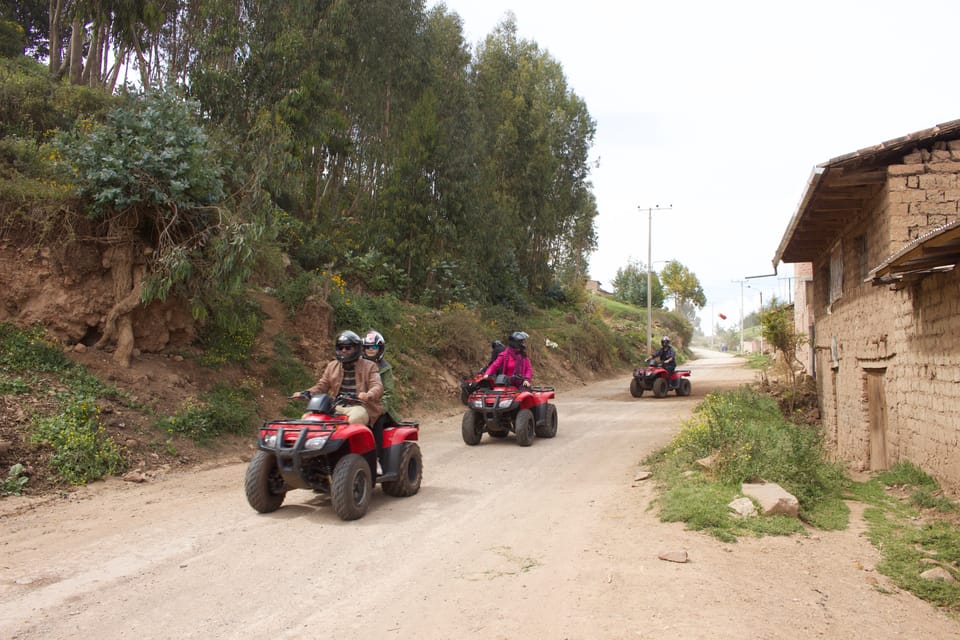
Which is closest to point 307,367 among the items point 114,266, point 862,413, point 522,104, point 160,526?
point 114,266

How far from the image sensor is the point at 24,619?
436cm

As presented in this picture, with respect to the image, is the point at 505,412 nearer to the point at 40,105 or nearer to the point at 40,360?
the point at 40,360

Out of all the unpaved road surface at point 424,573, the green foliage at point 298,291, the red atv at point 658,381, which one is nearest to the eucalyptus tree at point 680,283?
the red atv at point 658,381

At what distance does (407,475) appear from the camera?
26.0ft

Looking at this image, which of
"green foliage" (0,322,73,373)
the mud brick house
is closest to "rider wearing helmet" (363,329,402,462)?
the mud brick house

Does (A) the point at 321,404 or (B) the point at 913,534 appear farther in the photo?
(A) the point at 321,404

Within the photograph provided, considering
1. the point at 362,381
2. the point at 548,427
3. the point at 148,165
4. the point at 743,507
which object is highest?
the point at 148,165

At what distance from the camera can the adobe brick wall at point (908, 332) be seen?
304 inches

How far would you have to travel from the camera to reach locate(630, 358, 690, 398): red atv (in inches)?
863

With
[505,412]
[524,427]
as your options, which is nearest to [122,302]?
[505,412]

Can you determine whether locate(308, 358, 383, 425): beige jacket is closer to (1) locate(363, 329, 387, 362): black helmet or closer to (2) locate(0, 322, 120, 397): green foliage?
(1) locate(363, 329, 387, 362): black helmet

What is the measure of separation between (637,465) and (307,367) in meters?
8.63

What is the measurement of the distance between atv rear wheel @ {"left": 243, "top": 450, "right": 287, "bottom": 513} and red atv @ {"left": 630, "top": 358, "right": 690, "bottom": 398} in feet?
55.0

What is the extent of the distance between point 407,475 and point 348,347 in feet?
5.55
